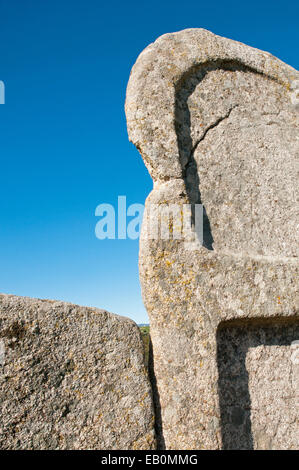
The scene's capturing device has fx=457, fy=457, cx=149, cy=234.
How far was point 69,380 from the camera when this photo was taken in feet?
10.3

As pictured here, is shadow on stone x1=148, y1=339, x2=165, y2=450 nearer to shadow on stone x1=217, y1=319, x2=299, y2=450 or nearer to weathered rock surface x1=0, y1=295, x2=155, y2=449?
weathered rock surface x1=0, y1=295, x2=155, y2=449

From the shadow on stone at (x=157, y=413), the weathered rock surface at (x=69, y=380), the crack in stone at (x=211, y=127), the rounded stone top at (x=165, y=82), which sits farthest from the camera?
the crack in stone at (x=211, y=127)

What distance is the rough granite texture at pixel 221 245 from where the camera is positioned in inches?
129

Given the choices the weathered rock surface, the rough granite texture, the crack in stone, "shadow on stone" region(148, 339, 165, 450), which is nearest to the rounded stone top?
the rough granite texture

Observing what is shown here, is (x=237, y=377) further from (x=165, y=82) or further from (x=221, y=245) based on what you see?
(x=165, y=82)

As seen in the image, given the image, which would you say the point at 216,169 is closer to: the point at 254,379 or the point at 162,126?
the point at 162,126

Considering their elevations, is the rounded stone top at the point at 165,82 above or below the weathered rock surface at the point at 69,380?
above

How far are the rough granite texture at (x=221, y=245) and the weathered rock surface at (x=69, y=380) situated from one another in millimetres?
216

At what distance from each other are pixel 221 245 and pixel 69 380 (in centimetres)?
159

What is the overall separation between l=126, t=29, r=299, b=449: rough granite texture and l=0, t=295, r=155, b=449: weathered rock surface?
0.22m

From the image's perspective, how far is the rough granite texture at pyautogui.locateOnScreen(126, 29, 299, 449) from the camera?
3266mm

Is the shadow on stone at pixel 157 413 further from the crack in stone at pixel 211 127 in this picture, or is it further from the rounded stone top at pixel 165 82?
the crack in stone at pixel 211 127

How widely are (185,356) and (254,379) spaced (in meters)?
0.68

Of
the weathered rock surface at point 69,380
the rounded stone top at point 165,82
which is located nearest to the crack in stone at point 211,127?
the rounded stone top at point 165,82
